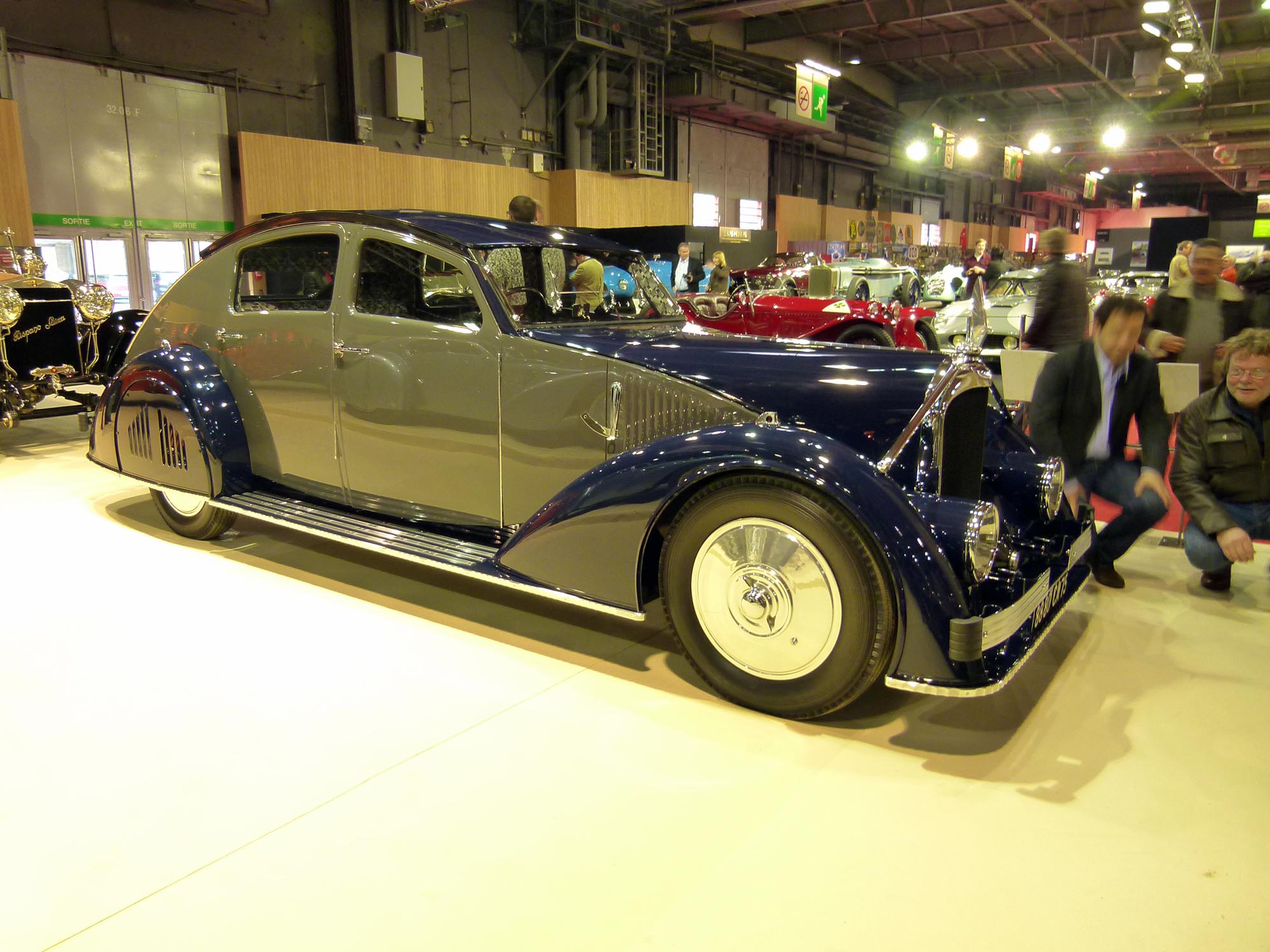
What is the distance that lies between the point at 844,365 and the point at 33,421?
26.1 feet

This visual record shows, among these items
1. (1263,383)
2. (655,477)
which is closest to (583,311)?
(655,477)

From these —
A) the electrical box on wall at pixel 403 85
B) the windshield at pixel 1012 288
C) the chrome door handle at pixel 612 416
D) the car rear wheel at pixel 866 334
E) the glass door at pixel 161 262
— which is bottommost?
the chrome door handle at pixel 612 416

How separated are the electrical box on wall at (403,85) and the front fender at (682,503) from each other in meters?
10.7

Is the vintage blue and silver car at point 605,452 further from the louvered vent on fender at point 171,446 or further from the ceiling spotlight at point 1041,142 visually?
the ceiling spotlight at point 1041,142

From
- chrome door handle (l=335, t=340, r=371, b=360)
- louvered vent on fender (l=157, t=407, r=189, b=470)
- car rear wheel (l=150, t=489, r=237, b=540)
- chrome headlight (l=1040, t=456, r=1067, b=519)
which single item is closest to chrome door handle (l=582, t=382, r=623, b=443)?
chrome door handle (l=335, t=340, r=371, b=360)

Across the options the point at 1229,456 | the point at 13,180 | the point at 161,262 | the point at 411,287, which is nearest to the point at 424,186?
the point at 161,262

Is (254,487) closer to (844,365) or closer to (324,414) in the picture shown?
(324,414)

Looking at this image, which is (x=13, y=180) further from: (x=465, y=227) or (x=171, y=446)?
(x=465, y=227)

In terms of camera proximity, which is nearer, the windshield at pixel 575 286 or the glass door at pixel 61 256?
the windshield at pixel 575 286

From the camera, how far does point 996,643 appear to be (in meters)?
2.34

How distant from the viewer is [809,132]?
21.2m

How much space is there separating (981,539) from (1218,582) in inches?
85.1

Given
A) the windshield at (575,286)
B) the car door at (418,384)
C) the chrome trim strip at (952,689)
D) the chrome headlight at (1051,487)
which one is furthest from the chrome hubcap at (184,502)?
the chrome headlight at (1051,487)

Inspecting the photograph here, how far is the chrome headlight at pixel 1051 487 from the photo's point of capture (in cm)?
319
